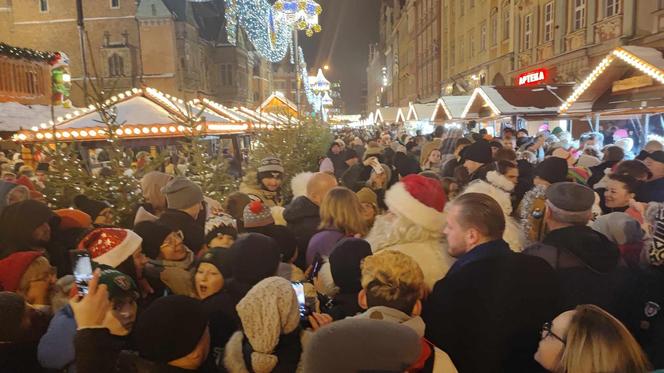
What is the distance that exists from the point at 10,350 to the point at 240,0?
44.8ft

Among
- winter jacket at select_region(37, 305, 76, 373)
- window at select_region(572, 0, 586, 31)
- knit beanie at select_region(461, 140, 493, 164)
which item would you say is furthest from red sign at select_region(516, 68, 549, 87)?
winter jacket at select_region(37, 305, 76, 373)

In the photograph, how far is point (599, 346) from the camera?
181cm

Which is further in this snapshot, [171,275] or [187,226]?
[187,226]

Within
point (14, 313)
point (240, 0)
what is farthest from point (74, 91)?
point (14, 313)

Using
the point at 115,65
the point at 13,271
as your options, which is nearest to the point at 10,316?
the point at 13,271

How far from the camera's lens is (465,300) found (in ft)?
7.96

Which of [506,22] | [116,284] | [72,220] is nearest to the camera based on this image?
[116,284]

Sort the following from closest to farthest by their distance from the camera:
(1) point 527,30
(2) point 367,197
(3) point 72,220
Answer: (3) point 72,220, (2) point 367,197, (1) point 527,30

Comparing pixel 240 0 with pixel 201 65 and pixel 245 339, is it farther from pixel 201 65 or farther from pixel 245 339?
pixel 201 65

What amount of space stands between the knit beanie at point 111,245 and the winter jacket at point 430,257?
71.8 inches

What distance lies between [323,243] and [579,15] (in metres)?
20.3

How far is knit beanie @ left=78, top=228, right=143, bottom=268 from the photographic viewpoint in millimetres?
3195

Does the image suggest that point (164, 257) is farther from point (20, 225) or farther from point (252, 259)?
point (20, 225)

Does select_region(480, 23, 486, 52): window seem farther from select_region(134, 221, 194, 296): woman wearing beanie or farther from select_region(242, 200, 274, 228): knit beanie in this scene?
select_region(134, 221, 194, 296): woman wearing beanie
